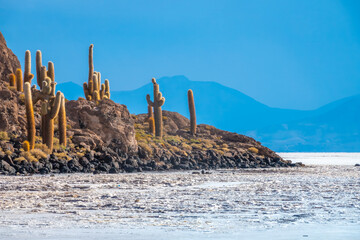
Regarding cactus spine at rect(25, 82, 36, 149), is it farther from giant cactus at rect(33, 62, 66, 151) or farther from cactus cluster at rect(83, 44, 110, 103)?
cactus cluster at rect(83, 44, 110, 103)

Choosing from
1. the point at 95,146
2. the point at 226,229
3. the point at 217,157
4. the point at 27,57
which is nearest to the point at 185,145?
the point at 217,157

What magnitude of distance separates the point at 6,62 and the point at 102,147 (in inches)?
477

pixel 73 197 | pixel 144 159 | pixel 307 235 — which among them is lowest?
pixel 307 235

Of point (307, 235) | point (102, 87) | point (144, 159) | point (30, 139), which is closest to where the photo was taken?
point (307, 235)

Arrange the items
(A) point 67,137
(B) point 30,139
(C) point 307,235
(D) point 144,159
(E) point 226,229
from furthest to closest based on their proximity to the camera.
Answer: (D) point 144,159 → (A) point 67,137 → (B) point 30,139 → (E) point 226,229 → (C) point 307,235

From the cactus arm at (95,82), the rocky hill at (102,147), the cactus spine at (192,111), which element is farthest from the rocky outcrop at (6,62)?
the cactus spine at (192,111)

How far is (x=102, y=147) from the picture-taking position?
3700 centimetres

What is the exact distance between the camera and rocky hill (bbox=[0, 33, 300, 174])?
101ft

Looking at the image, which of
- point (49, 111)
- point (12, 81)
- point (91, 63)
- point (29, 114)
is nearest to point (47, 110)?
point (49, 111)

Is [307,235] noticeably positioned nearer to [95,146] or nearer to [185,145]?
[95,146]

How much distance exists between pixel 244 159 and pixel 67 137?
16.1 metres

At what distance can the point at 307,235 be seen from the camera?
8.36 meters

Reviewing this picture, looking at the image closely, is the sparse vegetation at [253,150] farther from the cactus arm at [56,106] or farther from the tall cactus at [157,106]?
the cactus arm at [56,106]

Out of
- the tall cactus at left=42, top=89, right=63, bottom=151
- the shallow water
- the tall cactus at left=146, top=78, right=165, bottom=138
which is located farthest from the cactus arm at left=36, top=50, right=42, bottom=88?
the shallow water
